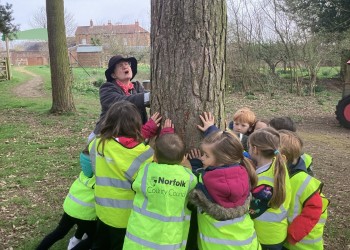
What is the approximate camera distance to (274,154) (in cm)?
263

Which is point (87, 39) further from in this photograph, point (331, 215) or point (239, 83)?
point (331, 215)

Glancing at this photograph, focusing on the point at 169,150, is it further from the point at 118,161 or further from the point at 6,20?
the point at 6,20

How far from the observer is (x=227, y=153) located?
2426 mm

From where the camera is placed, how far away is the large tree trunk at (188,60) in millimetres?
2904

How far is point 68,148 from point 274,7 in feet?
42.8

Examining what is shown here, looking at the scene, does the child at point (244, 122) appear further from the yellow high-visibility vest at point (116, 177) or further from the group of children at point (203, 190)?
the yellow high-visibility vest at point (116, 177)

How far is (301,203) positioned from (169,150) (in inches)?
41.3

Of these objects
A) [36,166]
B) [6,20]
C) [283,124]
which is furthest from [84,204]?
[6,20]

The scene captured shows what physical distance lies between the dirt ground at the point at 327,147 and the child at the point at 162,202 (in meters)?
2.24

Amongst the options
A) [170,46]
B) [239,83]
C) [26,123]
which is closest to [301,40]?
[239,83]

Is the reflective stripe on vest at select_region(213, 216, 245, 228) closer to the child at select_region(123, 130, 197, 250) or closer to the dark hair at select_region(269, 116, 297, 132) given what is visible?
the child at select_region(123, 130, 197, 250)

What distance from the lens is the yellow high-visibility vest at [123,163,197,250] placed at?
241cm

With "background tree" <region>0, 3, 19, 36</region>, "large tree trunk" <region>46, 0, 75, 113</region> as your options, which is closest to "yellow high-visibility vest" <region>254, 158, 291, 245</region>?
"large tree trunk" <region>46, 0, 75, 113</region>

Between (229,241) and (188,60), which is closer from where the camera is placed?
(229,241)
